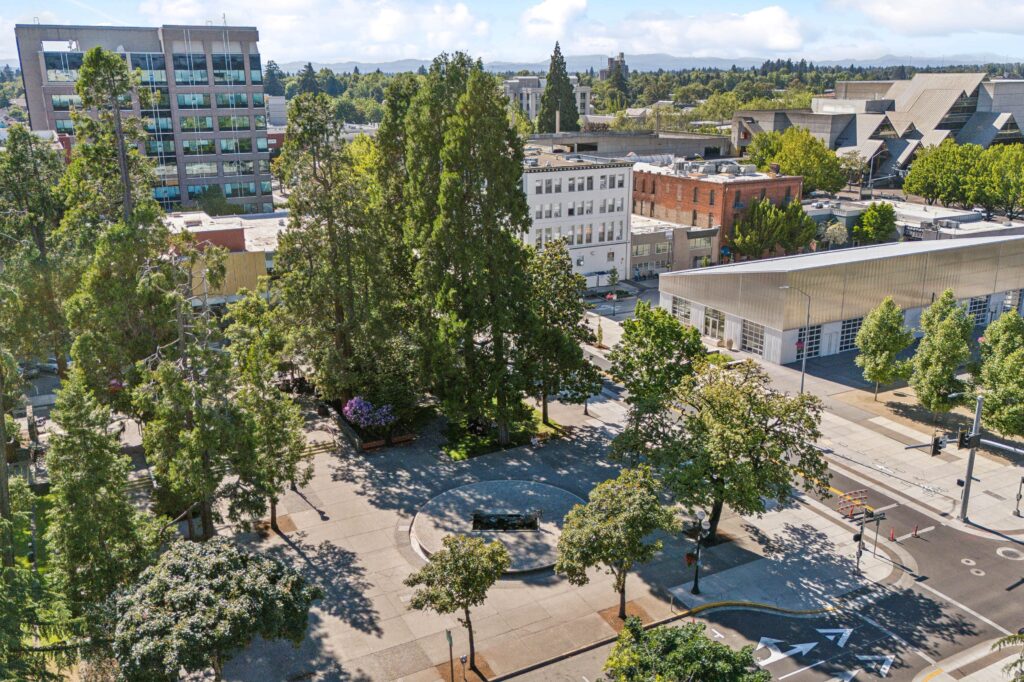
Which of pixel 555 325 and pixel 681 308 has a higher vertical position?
pixel 555 325

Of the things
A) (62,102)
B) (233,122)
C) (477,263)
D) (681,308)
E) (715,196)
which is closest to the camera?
(477,263)

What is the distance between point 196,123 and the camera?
109 m

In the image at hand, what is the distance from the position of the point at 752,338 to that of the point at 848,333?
8.30 m

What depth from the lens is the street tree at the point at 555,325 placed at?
47438mm

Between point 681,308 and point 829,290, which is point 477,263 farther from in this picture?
point 829,290

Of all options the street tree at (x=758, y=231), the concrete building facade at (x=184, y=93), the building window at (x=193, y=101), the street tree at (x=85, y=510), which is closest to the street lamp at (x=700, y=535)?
the street tree at (x=85, y=510)

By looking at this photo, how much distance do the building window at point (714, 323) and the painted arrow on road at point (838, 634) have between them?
39.0 m

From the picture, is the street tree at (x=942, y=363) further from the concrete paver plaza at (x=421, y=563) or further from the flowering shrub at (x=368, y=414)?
the flowering shrub at (x=368, y=414)

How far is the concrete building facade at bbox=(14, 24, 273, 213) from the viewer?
107562 mm

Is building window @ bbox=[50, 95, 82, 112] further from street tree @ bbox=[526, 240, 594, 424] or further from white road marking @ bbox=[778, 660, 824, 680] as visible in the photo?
white road marking @ bbox=[778, 660, 824, 680]

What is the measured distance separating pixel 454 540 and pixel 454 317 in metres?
18.2

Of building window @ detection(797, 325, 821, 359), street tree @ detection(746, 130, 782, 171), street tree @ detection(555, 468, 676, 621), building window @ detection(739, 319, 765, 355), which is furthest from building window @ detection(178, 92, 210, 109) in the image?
street tree @ detection(555, 468, 676, 621)

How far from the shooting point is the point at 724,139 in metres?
147

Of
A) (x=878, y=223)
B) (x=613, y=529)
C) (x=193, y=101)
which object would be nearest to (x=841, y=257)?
(x=878, y=223)
